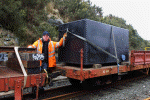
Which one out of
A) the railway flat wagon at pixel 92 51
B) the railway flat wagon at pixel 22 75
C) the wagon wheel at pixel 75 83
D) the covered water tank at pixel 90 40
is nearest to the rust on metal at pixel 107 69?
the railway flat wagon at pixel 92 51

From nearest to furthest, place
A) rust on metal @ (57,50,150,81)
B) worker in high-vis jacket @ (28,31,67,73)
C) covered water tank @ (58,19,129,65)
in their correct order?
1. rust on metal @ (57,50,150,81)
2. covered water tank @ (58,19,129,65)
3. worker in high-vis jacket @ (28,31,67,73)

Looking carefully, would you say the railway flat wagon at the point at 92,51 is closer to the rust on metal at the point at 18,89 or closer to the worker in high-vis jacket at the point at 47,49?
the worker in high-vis jacket at the point at 47,49

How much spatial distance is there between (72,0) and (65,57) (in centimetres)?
1546

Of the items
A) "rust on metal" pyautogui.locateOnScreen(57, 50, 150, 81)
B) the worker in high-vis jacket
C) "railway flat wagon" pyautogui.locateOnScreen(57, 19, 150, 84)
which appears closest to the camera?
"rust on metal" pyautogui.locateOnScreen(57, 50, 150, 81)

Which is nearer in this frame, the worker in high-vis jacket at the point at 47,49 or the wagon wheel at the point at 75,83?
the worker in high-vis jacket at the point at 47,49

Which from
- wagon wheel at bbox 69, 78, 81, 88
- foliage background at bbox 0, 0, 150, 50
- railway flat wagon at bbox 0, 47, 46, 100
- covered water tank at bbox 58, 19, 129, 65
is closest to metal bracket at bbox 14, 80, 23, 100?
railway flat wagon at bbox 0, 47, 46, 100

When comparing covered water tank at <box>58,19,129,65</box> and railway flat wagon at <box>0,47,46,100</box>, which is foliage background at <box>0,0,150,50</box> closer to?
covered water tank at <box>58,19,129,65</box>

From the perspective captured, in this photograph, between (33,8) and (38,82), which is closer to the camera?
(38,82)

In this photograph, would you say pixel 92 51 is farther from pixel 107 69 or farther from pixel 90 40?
pixel 107 69

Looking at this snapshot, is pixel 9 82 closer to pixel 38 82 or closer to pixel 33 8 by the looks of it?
pixel 38 82


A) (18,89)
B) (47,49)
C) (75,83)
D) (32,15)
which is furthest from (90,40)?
(32,15)

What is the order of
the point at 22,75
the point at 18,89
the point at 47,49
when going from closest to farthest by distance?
the point at 18,89
the point at 22,75
the point at 47,49

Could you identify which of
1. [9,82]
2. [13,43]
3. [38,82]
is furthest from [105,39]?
[13,43]

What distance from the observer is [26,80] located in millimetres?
2900
